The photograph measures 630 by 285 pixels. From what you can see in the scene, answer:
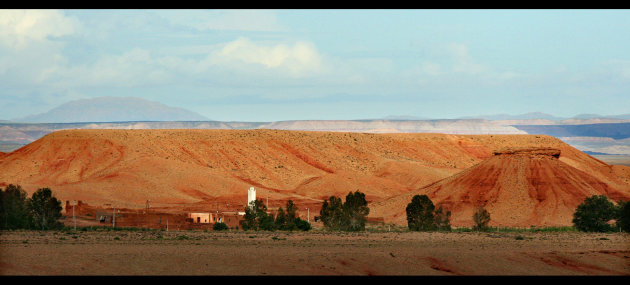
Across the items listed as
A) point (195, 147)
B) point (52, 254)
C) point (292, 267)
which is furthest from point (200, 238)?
point (195, 147)

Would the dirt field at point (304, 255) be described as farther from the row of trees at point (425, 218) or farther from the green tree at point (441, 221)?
the row of trees at point (425, 218)

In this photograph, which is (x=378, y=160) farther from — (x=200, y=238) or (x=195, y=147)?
(x=200, y=238)

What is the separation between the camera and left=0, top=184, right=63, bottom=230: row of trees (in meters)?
42.6

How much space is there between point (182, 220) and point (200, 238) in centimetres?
1750

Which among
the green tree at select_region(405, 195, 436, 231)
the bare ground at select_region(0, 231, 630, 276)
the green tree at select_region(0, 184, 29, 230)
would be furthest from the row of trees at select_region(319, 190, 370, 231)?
the green tree at select_region(0, 184, 29, 230)

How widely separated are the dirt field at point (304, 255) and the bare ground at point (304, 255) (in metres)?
0.03

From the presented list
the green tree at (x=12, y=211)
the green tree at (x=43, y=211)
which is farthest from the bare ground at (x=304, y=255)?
the green tree at (x=43, y=211)

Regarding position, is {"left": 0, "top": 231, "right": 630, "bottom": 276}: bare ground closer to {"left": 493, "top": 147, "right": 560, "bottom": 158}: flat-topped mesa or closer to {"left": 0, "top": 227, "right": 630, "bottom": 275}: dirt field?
{"left": 0, "top": 227, "right": 630, "bottom": 275}: dirt field

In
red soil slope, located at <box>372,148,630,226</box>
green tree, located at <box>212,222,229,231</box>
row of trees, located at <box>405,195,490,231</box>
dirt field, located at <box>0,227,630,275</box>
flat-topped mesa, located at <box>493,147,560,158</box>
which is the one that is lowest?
dirt field, located at <box>0,227,630,275</box>

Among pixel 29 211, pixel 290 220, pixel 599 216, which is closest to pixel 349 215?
pixel 290 220

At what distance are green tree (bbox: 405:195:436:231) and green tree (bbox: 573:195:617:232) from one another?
10541 mm

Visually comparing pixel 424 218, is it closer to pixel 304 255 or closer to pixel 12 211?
pixel 304 255

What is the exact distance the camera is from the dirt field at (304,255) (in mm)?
23141

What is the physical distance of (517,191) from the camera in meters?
63.1
